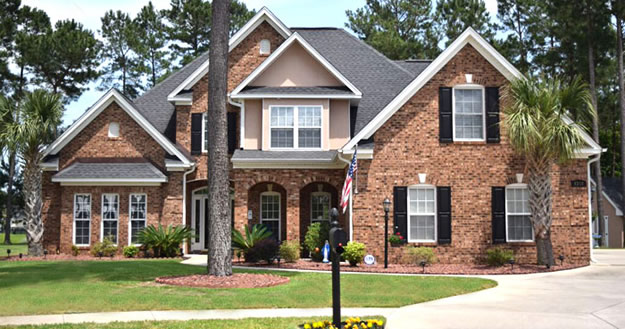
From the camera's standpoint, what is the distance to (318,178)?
74.6 feet

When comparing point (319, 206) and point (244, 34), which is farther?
point (244, 34)

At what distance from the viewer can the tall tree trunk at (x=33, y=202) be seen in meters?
22.8

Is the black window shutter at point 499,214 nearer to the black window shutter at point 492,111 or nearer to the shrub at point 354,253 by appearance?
the black window shutter at point 492,111

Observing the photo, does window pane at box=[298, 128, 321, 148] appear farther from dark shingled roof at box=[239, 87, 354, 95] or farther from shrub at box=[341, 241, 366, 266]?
shrub at box=[341, 241, 366, 266]

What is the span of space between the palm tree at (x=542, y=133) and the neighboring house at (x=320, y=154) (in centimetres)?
116

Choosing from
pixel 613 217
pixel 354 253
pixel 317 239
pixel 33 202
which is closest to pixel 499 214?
pixel 354 253

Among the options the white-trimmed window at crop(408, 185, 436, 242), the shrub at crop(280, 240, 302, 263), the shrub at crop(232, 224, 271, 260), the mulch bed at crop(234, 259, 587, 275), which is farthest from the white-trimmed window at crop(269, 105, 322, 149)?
the mulch bed at crop(234, 259, 587, 275)

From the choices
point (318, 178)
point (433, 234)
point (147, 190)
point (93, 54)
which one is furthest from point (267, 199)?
point (93, 54)

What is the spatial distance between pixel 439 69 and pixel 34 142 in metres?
14.1

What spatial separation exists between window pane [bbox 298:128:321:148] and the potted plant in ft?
16.3

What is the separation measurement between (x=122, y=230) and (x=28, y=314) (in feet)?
42.7

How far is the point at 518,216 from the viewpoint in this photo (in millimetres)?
20297

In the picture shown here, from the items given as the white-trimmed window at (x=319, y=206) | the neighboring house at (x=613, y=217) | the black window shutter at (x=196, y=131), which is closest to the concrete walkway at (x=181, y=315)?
the white-trimmed window at (x=319, y=206)

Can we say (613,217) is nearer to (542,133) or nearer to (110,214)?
(542,133)
